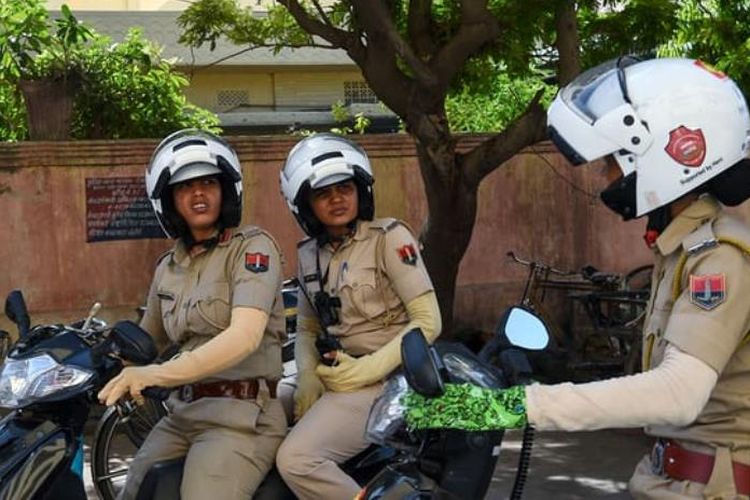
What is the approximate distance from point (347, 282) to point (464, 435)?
4.15 ft

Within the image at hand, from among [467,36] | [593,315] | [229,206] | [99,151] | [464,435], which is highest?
[467,36]

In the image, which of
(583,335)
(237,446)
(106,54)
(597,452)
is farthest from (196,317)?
(106,54)

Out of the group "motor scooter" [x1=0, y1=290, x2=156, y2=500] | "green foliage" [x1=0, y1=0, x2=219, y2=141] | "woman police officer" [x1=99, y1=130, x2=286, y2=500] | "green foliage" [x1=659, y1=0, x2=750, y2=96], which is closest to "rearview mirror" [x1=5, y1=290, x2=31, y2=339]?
"motor scooter" [x1=0, y1=290, x2=156, y2=500]

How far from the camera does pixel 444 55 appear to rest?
725cm

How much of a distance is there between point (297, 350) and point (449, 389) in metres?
1.60

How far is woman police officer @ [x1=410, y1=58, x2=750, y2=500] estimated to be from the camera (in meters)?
2.17

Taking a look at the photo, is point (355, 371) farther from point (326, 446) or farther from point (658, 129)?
point (658, 129)

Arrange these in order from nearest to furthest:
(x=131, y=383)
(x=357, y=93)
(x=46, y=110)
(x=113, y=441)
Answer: (x=131, y=383), (x=113, y=441), (x=46, y=110), (x=357, y=93)

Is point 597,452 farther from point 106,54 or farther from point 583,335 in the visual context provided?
point 106,54

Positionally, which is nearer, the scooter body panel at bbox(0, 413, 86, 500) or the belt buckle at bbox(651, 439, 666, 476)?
the belt buckle at bbox(651, 439, 666, 476)

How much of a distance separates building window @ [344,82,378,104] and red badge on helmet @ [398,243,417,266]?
665 inches

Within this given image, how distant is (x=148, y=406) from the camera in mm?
5719

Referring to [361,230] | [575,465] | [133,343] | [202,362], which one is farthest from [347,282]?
[575,465]

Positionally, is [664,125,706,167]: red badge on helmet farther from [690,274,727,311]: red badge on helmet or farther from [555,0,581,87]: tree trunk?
[555,0,581,87]: tree trunk
